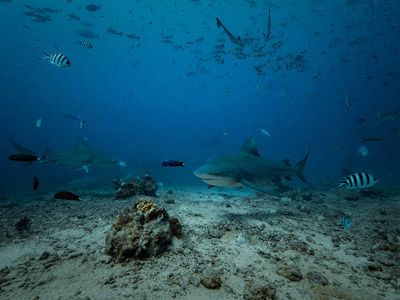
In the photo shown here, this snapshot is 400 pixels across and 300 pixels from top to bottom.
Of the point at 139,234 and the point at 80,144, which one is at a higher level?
the point at 80,144

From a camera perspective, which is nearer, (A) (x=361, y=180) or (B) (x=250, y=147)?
(A) (x=361, y=180)

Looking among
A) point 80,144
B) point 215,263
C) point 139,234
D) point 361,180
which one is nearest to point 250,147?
point 361,180

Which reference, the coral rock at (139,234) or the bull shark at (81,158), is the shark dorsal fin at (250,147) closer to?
the coral rock at (139,234)

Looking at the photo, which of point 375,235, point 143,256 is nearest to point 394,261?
point 375,235

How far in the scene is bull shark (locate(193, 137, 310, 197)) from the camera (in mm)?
4277

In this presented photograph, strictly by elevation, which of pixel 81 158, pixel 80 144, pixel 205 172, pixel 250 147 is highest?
pixel 250 147

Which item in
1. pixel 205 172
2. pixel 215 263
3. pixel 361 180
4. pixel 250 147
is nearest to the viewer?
pixel 215 263

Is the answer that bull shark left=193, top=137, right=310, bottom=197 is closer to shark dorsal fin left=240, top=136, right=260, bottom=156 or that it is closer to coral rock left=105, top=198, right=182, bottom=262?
shark dorsal fin left=240, top=136, right=260, bottom=156

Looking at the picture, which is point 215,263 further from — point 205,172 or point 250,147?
point 250,147

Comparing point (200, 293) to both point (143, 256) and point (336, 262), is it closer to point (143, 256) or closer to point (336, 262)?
point (143, 256)

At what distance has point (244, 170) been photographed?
4.96 meters

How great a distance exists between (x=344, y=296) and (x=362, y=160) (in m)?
117

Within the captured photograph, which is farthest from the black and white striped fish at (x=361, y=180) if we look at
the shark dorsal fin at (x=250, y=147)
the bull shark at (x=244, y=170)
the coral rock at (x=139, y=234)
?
the coral rock at (x=139, y=234)

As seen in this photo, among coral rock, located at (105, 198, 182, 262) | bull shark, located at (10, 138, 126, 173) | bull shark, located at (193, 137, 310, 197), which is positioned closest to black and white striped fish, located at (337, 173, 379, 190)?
bull shark, located at (193, 137, 310, 197)
